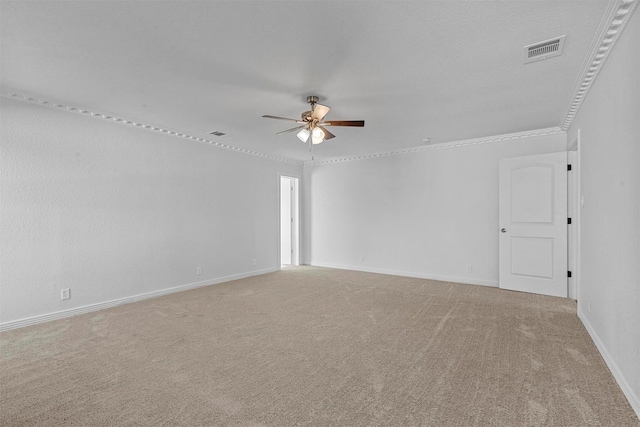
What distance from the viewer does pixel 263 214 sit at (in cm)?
638

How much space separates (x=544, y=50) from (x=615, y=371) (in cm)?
245

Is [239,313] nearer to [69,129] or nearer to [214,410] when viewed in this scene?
[214,410]

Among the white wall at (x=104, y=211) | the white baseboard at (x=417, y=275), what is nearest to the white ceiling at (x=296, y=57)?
the white wall at (x=104, y=211)

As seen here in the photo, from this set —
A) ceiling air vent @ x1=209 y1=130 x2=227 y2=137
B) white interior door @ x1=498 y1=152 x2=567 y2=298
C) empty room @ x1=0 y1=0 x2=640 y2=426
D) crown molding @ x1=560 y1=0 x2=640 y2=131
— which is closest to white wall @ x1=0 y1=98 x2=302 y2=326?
empty room @ x1=0 y1=0 x2=640 y2=426

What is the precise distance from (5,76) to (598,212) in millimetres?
5521

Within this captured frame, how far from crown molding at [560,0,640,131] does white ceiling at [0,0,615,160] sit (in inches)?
1.9

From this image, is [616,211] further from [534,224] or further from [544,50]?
[534,224]

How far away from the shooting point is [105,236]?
4043mm

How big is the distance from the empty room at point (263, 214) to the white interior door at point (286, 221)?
1336 millimetres

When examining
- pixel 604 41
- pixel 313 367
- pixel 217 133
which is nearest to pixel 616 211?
pixel 604 41

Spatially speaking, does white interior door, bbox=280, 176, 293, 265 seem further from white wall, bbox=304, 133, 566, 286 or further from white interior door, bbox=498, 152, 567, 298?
white interior door, bbox=498, 152, 567, 298

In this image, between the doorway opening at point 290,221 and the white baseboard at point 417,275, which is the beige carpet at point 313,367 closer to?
the white baseboard at point 417,275

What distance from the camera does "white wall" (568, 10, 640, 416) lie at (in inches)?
75.2

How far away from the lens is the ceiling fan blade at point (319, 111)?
316 cm
